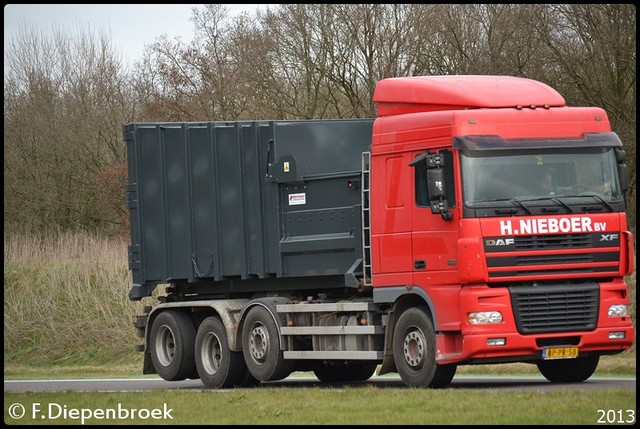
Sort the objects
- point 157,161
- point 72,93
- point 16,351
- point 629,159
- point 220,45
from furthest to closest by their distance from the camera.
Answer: point 72,93 → point 220,45 → point 16,351 → point 629,159 → point 157,161

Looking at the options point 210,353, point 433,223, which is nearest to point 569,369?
point 433,223

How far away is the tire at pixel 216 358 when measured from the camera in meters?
19.1

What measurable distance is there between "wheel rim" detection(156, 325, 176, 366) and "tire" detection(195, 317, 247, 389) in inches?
34.8

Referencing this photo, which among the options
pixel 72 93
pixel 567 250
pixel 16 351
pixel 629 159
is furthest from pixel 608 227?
pixel 72 93

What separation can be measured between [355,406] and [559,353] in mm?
3160

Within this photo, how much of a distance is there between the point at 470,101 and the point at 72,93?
32.3 meters

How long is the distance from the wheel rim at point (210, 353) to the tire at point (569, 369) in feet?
16.3

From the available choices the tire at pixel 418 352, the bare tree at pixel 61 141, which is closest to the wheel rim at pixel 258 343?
the tire at pixel 418 352

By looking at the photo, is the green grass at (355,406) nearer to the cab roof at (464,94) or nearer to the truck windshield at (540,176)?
the truck windshield at (540,176)

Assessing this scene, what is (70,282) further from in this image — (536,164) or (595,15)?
(536,164)

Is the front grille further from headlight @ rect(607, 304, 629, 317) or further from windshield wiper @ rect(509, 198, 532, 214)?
windshield wiper @ rect(509, 198, 532, 214)

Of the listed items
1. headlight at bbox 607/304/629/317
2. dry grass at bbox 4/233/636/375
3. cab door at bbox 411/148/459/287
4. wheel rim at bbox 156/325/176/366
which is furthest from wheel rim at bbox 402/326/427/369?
dry grass at bbox 4/233/636/375

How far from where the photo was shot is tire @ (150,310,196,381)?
65.8ft

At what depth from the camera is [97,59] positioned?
48.1 m
